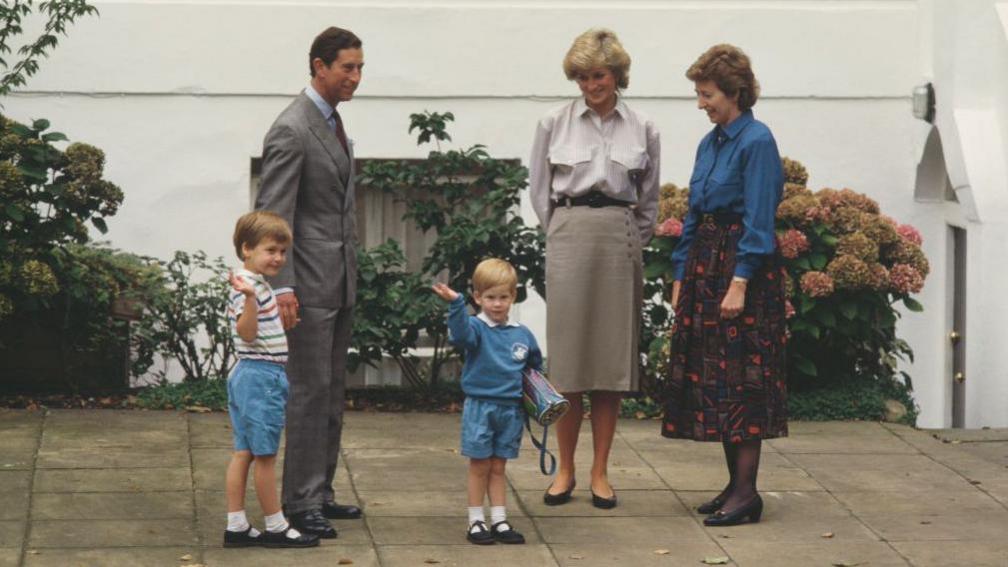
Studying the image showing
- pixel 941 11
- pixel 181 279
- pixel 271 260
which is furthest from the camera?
pixel 941 11

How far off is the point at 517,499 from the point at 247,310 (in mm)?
1839

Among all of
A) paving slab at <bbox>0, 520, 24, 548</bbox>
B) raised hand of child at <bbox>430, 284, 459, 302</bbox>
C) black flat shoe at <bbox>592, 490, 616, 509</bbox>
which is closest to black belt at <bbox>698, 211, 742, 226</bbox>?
black flat shoe at <bbox>592, 490, 616, 509</bbox>

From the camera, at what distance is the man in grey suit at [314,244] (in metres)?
6.95

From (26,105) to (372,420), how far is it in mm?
3142

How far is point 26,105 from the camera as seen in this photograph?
11.0m

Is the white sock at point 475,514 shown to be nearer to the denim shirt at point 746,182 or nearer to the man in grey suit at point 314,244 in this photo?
the man in grey suit at point 314,244

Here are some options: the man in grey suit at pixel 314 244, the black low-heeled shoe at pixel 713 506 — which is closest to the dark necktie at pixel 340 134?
the man in grey suit at pixel 314 244

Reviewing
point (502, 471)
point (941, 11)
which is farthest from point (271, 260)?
point (941, 11)

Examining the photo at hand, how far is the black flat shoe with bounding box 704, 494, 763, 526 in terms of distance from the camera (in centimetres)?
738

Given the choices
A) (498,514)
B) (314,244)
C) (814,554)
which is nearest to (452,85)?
(314,244)

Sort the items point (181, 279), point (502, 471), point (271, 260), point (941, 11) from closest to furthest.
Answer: point (271, 260), point (502, 471), point (181, 279), point (941, 11)

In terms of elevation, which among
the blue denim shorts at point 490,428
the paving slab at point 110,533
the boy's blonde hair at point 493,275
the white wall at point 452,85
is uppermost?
the white wall at point 452,85

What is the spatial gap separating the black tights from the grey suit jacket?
1.77m

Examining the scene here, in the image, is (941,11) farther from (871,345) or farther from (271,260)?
(271,260)
